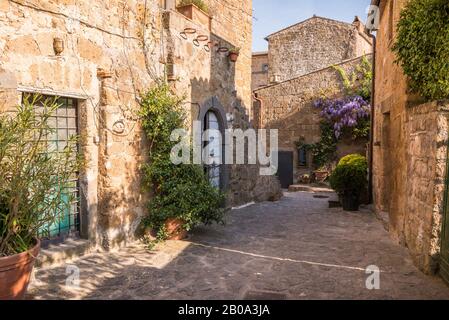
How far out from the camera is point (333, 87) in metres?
14.4

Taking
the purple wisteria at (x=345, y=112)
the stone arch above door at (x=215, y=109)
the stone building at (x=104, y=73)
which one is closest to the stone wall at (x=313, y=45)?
the purple wisteria at (x=345, y=112)

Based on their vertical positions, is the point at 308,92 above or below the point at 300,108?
above

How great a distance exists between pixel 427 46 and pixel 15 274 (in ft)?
16.4

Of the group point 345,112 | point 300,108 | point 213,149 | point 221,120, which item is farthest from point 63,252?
point 300,108

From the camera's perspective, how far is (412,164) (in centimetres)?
473

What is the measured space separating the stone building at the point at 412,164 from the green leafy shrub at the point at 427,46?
0.29 meters

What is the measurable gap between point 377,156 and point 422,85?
3.56 meters

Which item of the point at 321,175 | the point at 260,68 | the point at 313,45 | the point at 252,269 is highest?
the point at 260,68

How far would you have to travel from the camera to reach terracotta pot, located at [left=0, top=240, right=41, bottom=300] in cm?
282

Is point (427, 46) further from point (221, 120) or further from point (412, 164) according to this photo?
point (221, 120)

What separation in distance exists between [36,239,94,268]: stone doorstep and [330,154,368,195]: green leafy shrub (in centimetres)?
602

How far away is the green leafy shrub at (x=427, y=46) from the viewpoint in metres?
4.20

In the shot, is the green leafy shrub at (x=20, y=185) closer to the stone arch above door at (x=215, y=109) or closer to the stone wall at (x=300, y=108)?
the stone arch above door at (x=215, y=109)

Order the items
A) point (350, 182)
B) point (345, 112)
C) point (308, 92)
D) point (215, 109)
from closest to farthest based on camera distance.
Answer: point (215, 109)
point (350, 182)
point (345, 112)
point (308, 92)
